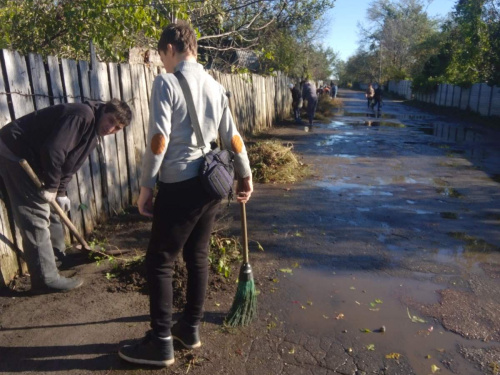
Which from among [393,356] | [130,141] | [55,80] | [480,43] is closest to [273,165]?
[130,141]

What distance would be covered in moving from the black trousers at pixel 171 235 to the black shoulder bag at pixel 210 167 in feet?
0.24

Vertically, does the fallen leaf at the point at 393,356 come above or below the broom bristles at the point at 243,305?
below

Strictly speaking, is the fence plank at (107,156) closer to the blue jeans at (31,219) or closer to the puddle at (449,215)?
the blue jeans at (31,219)

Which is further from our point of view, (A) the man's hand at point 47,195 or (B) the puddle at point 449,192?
(B) the puddle at point 449,192

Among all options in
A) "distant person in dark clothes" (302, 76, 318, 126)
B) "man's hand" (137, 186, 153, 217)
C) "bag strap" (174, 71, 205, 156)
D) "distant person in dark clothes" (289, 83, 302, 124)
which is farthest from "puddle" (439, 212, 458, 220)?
"distant person in dark clothes" (289, 83, 302, 124)

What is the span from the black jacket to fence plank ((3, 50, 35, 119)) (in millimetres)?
414

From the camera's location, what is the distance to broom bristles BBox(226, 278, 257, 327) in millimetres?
3245

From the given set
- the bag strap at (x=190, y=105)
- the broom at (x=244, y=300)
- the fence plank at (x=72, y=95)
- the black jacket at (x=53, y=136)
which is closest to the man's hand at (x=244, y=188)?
the broom at (x=244, y=300)

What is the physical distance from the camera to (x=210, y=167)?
2.60 meters

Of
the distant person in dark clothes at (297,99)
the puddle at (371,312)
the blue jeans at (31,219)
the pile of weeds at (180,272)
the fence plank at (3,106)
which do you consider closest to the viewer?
the puddle at (371,312)

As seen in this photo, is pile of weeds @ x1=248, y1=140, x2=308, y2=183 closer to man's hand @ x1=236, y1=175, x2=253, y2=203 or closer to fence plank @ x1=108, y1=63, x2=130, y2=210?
fence plank @ x1=108, y1=63, x2=130, y2=210

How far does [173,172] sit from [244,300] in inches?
48.8

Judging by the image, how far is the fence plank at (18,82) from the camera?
11.9 feet

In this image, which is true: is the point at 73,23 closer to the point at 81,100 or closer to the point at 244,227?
the point at 81,100
